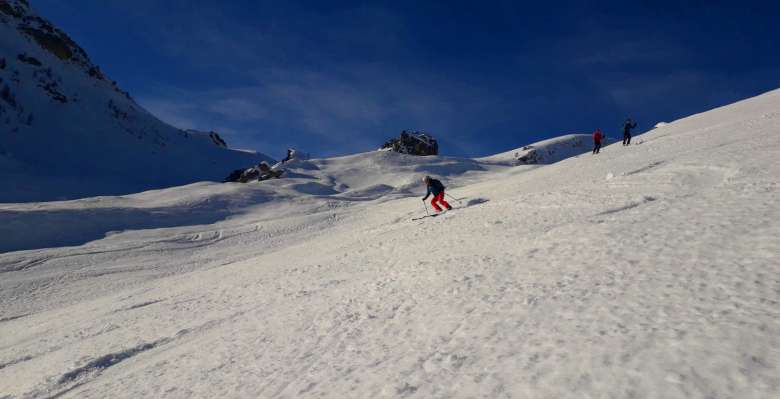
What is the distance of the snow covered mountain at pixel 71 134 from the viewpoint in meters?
51.0

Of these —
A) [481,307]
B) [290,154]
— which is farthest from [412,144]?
[481,307]

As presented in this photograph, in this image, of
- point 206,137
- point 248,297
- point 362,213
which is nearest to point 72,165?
point 206,137

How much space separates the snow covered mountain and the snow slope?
37.9m

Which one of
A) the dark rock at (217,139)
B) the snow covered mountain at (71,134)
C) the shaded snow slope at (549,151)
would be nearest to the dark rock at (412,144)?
the shaded snow slope at (549,151)

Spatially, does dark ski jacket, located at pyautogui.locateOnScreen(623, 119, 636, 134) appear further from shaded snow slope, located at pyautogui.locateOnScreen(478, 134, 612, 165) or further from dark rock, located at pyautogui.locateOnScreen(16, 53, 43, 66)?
dark rock, located at pyautogui.locateOnScreen(16, 53, 43, 66)

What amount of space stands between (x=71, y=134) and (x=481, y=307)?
6995cm

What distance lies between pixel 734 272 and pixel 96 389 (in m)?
9.96

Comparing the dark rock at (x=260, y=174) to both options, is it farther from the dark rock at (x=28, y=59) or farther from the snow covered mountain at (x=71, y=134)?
the dark rock at (x=28, y=59)

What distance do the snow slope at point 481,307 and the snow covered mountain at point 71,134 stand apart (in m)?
37.9

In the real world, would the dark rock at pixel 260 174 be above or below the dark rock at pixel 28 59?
below

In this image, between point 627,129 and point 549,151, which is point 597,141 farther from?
point 549,151

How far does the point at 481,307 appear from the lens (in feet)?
23.6

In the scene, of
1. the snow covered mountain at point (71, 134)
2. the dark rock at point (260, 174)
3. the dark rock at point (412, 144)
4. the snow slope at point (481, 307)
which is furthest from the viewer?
the dark rock at point (412, 144)

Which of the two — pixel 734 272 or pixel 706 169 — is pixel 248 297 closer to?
pixel 734 272
